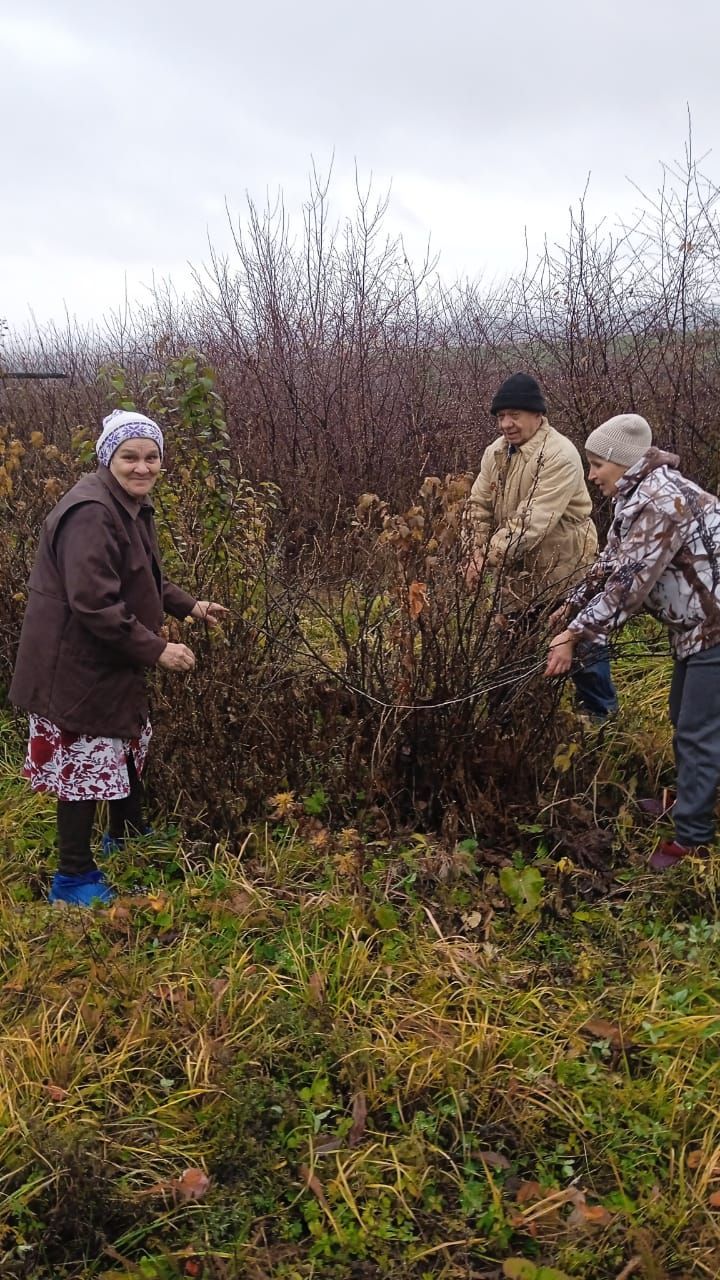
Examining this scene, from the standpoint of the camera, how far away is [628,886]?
117 inches

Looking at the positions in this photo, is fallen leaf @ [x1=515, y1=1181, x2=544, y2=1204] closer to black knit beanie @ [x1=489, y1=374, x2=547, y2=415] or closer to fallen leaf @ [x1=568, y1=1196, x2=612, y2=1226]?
fallen leaf @ [x1=568, y1=1196, x2=612, y2=1226]

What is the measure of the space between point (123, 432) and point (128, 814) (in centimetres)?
155

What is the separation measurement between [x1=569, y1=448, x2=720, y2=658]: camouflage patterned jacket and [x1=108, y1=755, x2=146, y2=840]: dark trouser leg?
1841mm

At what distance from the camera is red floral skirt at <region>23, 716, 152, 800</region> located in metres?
2.86

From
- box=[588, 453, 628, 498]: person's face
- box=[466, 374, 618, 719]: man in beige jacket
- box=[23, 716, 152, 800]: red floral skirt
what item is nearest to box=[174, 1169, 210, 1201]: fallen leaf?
box=[23, 716, 152, 800]: red floral skirt

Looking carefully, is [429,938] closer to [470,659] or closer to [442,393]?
[470,659]

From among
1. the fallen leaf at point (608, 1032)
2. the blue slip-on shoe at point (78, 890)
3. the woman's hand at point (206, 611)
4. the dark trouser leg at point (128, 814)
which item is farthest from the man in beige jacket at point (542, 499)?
the blue slip-on shoe at point (78, 890)

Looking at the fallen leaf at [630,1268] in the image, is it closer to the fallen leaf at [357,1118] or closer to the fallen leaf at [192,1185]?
the fallen leaf at [357,1118]

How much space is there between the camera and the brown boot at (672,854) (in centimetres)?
303

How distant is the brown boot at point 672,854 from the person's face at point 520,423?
1.92m

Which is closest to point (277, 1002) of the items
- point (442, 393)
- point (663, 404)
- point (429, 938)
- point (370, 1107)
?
point (370, 1107)

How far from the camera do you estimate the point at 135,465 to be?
2713 mm

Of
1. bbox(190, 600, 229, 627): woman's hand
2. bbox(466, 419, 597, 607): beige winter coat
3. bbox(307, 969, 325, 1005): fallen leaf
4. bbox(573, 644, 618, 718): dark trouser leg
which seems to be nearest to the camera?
bbox(307, 969, 325, 1005): fallen leaf

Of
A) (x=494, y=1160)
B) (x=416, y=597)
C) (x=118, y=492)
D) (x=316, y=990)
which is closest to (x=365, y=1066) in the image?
(x=316, y=990)
